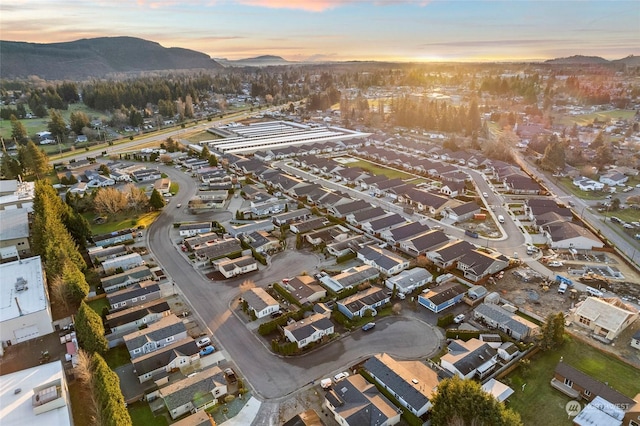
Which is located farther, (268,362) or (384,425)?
(268,362)

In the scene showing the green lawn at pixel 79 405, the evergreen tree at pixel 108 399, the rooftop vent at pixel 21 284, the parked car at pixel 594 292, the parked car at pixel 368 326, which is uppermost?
the evergreen tree at pixel 108 399

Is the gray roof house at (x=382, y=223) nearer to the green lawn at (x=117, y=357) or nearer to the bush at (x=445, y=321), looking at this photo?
the bush at (x=445, y=321)

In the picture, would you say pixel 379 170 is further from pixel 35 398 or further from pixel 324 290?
pixel 35 398

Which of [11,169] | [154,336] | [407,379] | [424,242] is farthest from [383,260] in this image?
[11,169]

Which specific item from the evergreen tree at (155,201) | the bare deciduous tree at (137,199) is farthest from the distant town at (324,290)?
the bare deciduous tree at (137,199)

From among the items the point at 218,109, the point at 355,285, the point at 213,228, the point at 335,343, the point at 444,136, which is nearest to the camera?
the point at 335,343

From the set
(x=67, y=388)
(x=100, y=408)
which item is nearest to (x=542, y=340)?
(x=100, y=408)

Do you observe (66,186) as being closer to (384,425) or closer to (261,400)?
(261,400)
